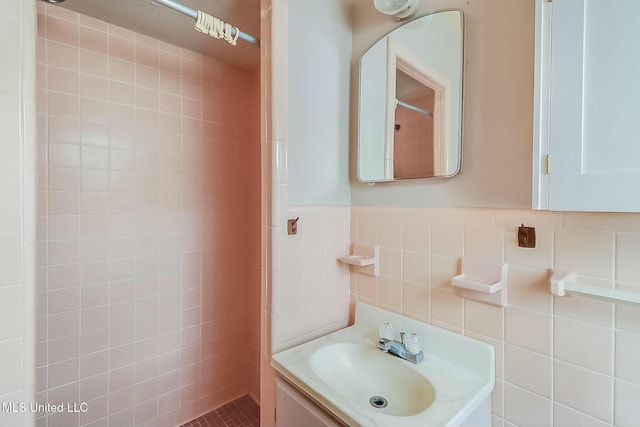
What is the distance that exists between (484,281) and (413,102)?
0.68 metres

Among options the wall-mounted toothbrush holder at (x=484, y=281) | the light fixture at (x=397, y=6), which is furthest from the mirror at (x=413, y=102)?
the wall-mounted toothbrush holder at (x=484, y=281)

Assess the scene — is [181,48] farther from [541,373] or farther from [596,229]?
[541,373]

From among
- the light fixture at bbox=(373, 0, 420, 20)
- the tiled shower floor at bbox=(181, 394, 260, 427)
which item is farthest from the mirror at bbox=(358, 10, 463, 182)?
the tiled shower floor at bbox=(181, 394, 260, 427)

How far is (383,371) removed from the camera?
3.30ft

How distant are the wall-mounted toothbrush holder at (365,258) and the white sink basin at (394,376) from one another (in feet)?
0.61

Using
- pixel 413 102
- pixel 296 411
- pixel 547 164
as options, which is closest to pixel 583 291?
pixel 547 164

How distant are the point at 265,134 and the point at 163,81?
1.04 metres

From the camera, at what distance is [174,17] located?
1.42 metres

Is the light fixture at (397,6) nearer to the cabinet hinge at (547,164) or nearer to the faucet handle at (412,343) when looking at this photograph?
the cabinet hinge at (547,164)

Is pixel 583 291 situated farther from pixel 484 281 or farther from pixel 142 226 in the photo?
pixel 142 226

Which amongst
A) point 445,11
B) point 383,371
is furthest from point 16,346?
point 445,11

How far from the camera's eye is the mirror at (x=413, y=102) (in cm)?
96

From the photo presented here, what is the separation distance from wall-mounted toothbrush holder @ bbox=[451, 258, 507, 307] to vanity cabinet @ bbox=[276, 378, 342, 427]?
56 cm

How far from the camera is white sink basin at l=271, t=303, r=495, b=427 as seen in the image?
0.74 meters
